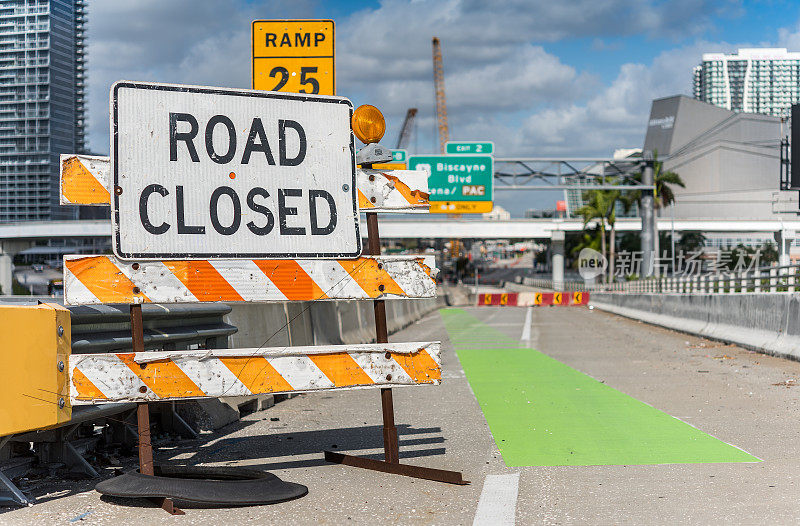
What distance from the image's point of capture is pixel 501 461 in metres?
6.70

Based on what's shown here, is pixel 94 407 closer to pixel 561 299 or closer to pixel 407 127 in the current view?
pixel 561 299

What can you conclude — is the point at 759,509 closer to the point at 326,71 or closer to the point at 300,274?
the point at 300,274

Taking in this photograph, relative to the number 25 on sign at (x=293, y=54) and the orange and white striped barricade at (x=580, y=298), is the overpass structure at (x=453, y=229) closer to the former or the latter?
the orange and white striped barricade at (x=580, y=298)

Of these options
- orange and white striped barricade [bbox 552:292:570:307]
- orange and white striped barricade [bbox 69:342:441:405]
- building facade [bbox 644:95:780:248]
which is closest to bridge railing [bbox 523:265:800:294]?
orange and white striped barricade [bbox 552:292:570:307]

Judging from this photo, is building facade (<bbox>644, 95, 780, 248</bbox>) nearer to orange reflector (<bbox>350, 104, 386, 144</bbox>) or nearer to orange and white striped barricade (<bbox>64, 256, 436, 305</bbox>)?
orange reflector (<bbox>350, 104, 386, 144</bbox>)

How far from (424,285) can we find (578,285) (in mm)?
76349

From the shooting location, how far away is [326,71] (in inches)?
382

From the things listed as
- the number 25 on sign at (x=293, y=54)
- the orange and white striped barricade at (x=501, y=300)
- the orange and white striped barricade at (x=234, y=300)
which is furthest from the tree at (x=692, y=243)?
the orange and white striped barricade at (x=234, y=300)

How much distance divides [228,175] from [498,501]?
8.86 ft

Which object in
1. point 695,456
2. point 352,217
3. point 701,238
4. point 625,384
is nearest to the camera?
point 352,217

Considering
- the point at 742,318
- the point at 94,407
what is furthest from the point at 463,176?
the point at 94,407

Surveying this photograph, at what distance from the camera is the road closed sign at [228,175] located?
5621 mm

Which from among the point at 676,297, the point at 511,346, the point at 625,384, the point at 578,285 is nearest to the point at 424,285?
the point at 625,384

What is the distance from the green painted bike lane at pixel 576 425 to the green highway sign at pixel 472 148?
30272mm
